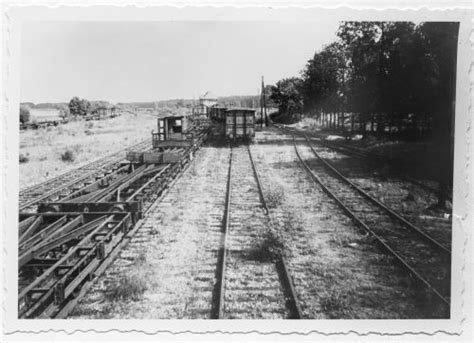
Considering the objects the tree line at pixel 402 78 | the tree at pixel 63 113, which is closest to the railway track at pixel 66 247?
the tree line at pixel 402 78

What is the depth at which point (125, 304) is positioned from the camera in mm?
5863

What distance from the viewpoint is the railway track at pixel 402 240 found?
638 cm

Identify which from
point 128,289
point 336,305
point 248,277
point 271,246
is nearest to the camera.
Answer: point 336,305

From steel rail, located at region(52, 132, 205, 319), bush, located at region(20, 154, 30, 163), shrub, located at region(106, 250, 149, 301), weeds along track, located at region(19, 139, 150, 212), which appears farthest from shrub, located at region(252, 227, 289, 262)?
bush, located at region(20, 154, 30, 163)

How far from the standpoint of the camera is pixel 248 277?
666 centimetres

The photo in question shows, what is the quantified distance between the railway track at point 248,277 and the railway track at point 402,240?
207 centimetres

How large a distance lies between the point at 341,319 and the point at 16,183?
5.09 metres

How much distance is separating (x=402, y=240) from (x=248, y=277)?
3.60 metres

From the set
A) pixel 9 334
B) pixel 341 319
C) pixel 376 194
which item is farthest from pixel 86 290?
pixel 376 194

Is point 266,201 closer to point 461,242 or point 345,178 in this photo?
point 345,178

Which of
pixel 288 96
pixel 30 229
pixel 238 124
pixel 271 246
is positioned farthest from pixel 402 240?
pixel 288 96

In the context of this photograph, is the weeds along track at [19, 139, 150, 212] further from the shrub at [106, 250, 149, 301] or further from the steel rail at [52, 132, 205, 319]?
the shrub at [106, 250, 149, 301]

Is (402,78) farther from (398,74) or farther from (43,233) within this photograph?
(43,233)

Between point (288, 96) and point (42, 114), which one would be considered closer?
point (42, 114)
